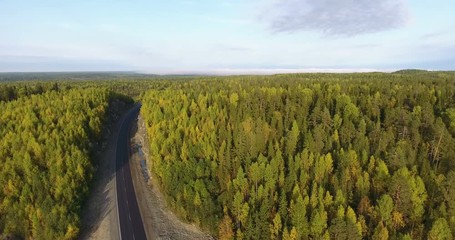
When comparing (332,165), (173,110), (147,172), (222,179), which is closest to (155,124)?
(173,110)

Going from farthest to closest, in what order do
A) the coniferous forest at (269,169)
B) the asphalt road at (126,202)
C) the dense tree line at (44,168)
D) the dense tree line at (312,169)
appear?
the dense tree line at (44,168), the asphalt road at (126,202), the coniferous forest at (269,169), the dense tree line at (312,169)

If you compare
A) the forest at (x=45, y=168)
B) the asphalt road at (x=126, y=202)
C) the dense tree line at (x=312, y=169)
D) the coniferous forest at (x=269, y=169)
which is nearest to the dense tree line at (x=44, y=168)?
the forest at (x=45, y=168)

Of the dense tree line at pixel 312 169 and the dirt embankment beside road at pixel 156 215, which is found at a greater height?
the dense tree line at pixel 312 169

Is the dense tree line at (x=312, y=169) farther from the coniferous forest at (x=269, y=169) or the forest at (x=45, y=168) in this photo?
the forest at (x=45, y=168)

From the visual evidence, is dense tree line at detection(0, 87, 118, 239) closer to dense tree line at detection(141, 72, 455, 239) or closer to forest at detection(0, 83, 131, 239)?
forest at detection(0, 83, 131, 239)

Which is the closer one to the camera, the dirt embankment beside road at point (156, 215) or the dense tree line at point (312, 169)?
the dense tree line at point (312, 169)

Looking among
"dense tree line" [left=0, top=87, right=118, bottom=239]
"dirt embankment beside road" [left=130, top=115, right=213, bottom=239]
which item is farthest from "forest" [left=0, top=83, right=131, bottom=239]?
"dirt embankment beside road" [left=130, top=115, right=213, bottom=239]
